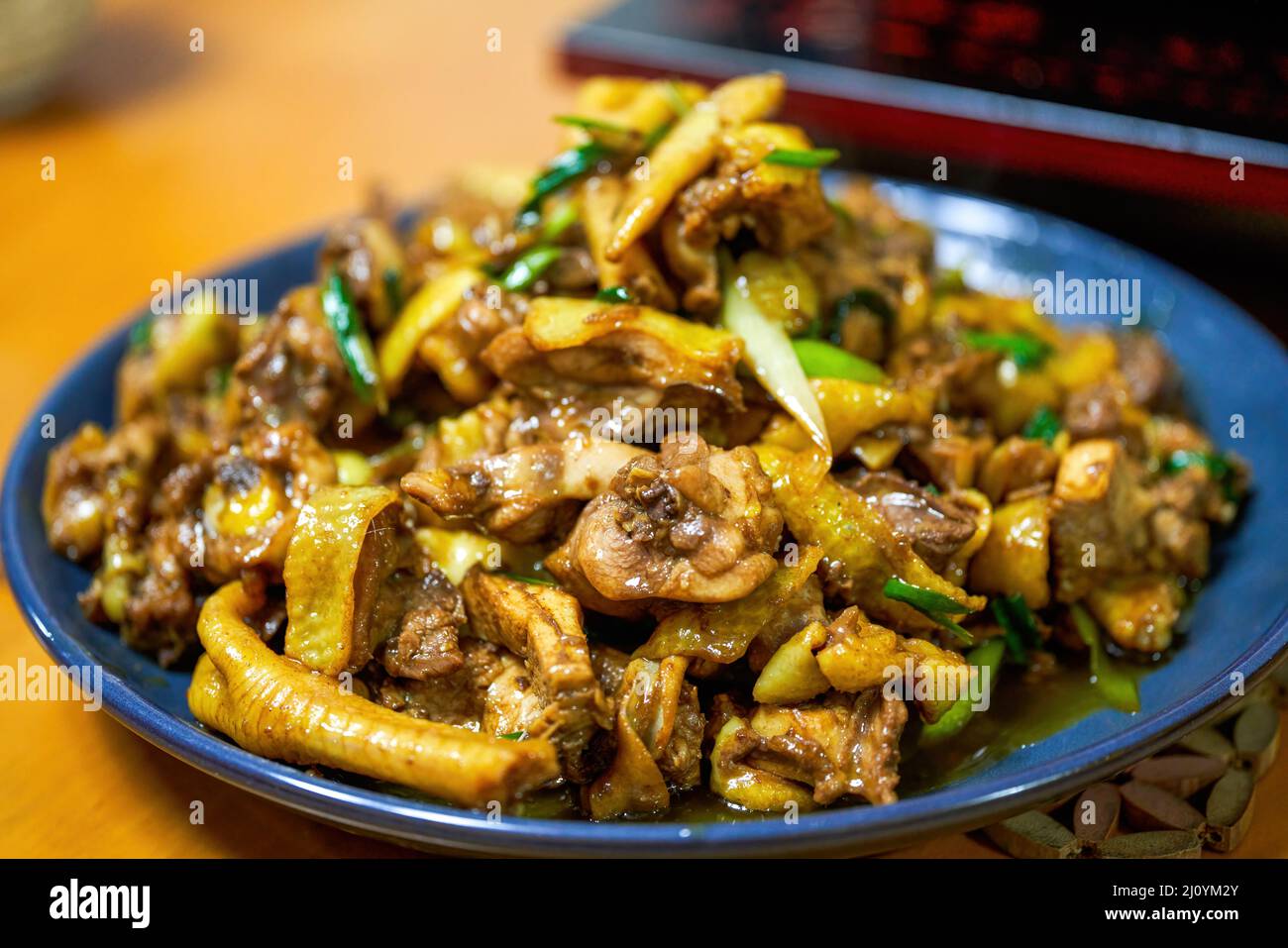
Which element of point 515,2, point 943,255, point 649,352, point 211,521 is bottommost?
point 211,521

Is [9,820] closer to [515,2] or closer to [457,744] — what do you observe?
[457,744]

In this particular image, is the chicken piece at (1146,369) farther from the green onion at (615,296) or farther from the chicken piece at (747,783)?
the chicken piece at (747,783)

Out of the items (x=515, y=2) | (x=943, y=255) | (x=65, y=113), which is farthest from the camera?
(x=515, y=2)

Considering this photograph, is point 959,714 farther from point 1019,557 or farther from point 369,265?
point 369,265

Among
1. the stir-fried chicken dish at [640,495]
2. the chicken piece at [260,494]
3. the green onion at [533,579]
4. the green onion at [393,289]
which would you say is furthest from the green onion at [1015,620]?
the green onion at [393,289]

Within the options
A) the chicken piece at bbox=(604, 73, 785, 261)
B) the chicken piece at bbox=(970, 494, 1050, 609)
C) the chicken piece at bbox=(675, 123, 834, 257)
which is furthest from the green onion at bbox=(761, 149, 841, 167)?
the chicken piece at bbox=(970, 494, 1050, 609)

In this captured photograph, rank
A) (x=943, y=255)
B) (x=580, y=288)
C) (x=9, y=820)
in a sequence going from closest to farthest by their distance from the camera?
(x=9, y=820), (x=580, y=288), (x=943, y=255)
